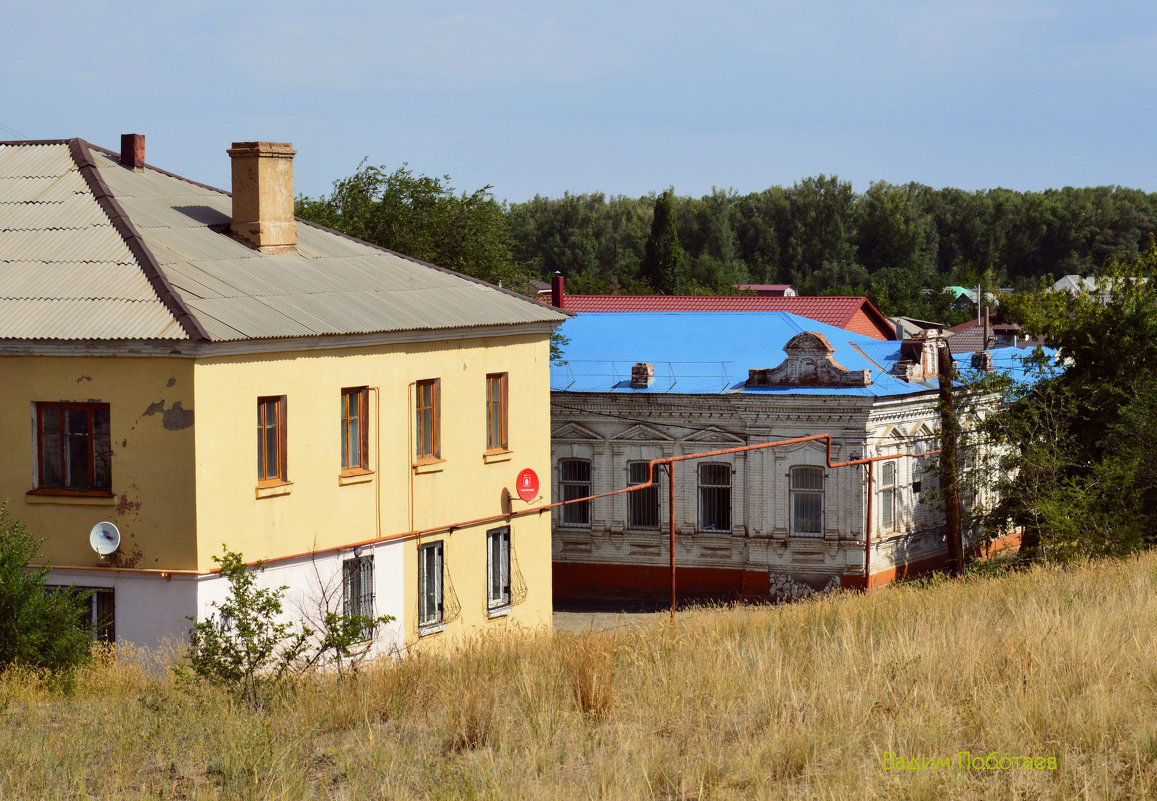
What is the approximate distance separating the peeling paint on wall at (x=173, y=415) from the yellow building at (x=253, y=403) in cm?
3

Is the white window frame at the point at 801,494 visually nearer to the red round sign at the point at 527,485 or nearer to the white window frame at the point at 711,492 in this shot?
the white window frame at the point at 711,492

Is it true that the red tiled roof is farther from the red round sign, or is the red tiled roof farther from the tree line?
the tree line

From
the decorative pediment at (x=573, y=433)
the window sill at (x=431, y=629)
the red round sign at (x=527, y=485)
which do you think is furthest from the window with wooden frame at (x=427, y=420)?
the decorative pediment at (x=573, y=433)

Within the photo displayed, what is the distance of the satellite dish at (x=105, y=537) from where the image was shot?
1767 centimetres

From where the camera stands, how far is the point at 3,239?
20000 millimetres

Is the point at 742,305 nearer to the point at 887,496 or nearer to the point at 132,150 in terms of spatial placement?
the point at 887,496

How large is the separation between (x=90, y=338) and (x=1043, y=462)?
19.9 metres

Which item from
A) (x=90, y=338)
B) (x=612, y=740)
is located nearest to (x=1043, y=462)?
(x=90, y=338)

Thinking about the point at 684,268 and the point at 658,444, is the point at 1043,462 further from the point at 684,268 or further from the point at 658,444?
the point at 684,268

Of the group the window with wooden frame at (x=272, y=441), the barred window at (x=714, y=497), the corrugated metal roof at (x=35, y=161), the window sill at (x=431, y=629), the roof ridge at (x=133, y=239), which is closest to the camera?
the roof ridge at (x=133, y=239)

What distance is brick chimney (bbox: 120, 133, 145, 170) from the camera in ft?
75.7

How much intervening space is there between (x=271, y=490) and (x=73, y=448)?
2.72 meters

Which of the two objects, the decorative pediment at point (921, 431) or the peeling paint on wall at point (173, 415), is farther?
the decorative pediment at point (921, 431)

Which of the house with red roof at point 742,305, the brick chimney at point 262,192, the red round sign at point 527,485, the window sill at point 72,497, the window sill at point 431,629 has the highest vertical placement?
the brick chimney at point 262,192
